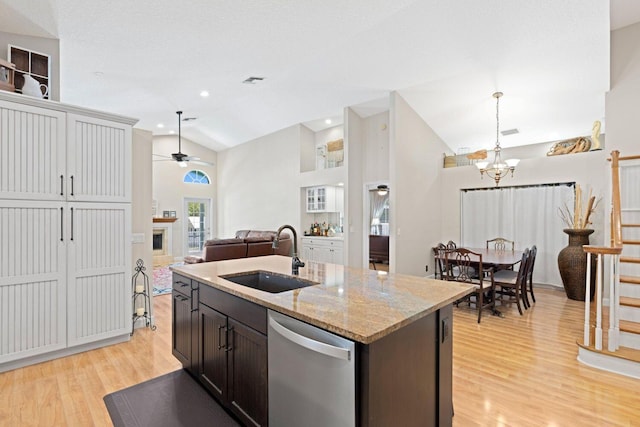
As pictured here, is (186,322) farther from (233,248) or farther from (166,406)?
(233,248)

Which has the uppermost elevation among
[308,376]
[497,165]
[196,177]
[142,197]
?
[196,177]

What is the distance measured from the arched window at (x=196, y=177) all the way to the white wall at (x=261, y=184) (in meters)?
0.48

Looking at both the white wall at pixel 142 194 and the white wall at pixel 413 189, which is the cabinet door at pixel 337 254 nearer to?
the white wall at pixel 413 189

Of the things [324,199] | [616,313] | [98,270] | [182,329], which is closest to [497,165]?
[616,313]

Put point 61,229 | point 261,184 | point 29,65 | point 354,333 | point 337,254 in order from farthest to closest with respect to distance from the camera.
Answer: point 261,184, point 337,254, point 29,65, point 61,229, point 354,333

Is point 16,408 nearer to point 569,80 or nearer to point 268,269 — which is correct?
point 268,269

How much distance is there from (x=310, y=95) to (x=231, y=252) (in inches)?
138

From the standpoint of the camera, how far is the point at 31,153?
2.79 m

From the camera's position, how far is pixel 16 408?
7.38 feet

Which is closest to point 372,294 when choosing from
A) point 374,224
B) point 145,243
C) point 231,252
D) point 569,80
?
point 145,243

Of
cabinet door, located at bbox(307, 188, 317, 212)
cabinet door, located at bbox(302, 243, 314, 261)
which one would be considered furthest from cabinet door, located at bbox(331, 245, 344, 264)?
cabinet door, located at bbox(307, 188, 317, 212)

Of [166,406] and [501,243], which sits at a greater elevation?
[501,243]

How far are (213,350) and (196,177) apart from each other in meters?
9.50

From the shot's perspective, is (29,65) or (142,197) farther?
(142,197)
